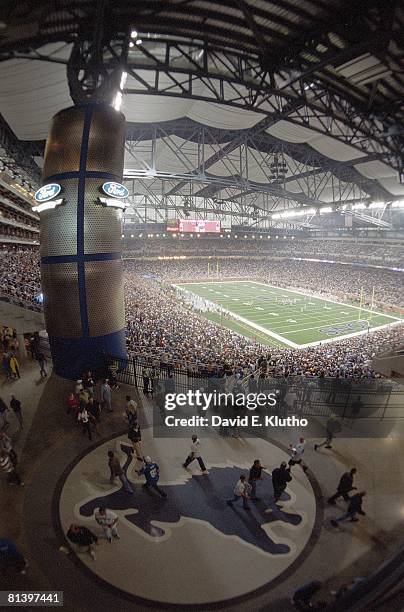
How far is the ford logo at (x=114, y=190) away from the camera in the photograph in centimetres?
1245

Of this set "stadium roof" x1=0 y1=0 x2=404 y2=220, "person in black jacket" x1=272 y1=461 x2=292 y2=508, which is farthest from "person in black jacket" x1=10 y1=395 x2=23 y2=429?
"stadium roof" x1=0 y1=0 x2=404 y2=220

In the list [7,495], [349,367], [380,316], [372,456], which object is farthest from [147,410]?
[380,316]

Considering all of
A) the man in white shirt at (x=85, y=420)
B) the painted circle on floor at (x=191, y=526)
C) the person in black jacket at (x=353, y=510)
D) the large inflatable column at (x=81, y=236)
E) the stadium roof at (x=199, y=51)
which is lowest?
the painted circle on floor at (x=191, y=526)

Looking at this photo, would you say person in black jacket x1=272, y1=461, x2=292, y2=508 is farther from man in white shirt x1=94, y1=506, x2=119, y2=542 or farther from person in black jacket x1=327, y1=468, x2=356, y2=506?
man in white shirt x1=94, y1=506, x2=119, y2=542

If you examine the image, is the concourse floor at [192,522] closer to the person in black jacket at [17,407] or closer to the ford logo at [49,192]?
the person in black jacket at [17,407]

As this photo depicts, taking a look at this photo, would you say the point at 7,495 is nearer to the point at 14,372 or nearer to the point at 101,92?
the point at 14,372

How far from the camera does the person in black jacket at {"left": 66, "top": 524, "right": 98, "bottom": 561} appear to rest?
5.95 meters

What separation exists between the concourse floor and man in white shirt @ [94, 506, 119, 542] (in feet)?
0.63

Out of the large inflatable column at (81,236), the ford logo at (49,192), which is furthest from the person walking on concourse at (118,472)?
the ford logo at (49,192)

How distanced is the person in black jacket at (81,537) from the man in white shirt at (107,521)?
0.26 metres

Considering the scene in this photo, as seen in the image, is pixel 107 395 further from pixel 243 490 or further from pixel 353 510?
pixel 353 510

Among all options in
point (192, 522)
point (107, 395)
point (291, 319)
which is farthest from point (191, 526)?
point (291, 319)

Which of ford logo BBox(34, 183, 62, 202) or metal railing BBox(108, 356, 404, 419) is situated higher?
ford logo BBox(34, 183, 62, 202)

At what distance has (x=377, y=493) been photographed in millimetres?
7688
